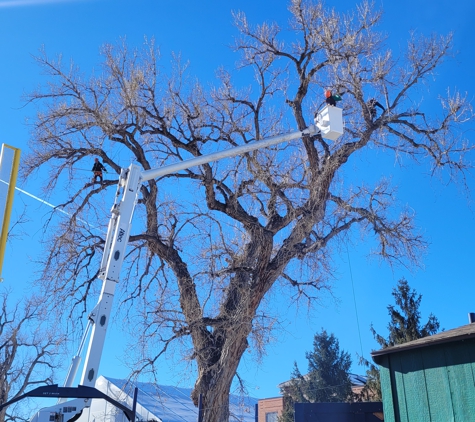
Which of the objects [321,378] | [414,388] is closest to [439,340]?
[414,388]

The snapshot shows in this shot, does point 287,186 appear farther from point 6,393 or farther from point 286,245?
point 6,393

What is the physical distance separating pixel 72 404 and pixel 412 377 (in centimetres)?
600

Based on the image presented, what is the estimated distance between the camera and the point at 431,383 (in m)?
9.13

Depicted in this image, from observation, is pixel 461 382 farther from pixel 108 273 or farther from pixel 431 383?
pixel 108 273

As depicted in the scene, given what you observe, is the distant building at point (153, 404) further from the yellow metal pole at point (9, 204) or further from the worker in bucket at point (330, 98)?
the worker in bucket at point (330, 98)

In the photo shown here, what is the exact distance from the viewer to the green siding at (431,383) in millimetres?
8586

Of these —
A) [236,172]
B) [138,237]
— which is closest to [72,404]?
[138,237]

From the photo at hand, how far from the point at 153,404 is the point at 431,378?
14.7 metres

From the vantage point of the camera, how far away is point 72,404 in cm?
610

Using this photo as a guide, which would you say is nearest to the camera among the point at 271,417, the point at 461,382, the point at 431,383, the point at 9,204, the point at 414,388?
the point at 9,204

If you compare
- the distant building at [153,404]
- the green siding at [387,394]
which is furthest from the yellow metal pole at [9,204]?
the green siding at [387,394]

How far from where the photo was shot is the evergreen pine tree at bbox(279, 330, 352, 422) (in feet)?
124

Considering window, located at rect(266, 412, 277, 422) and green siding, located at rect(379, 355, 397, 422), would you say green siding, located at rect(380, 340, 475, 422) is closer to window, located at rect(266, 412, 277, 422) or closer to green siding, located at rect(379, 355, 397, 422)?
green siding, located at rect(379, 355, 397, 422)

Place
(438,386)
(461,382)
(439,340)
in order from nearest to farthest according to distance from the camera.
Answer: (461,382) < (439,340) < (438,386)
